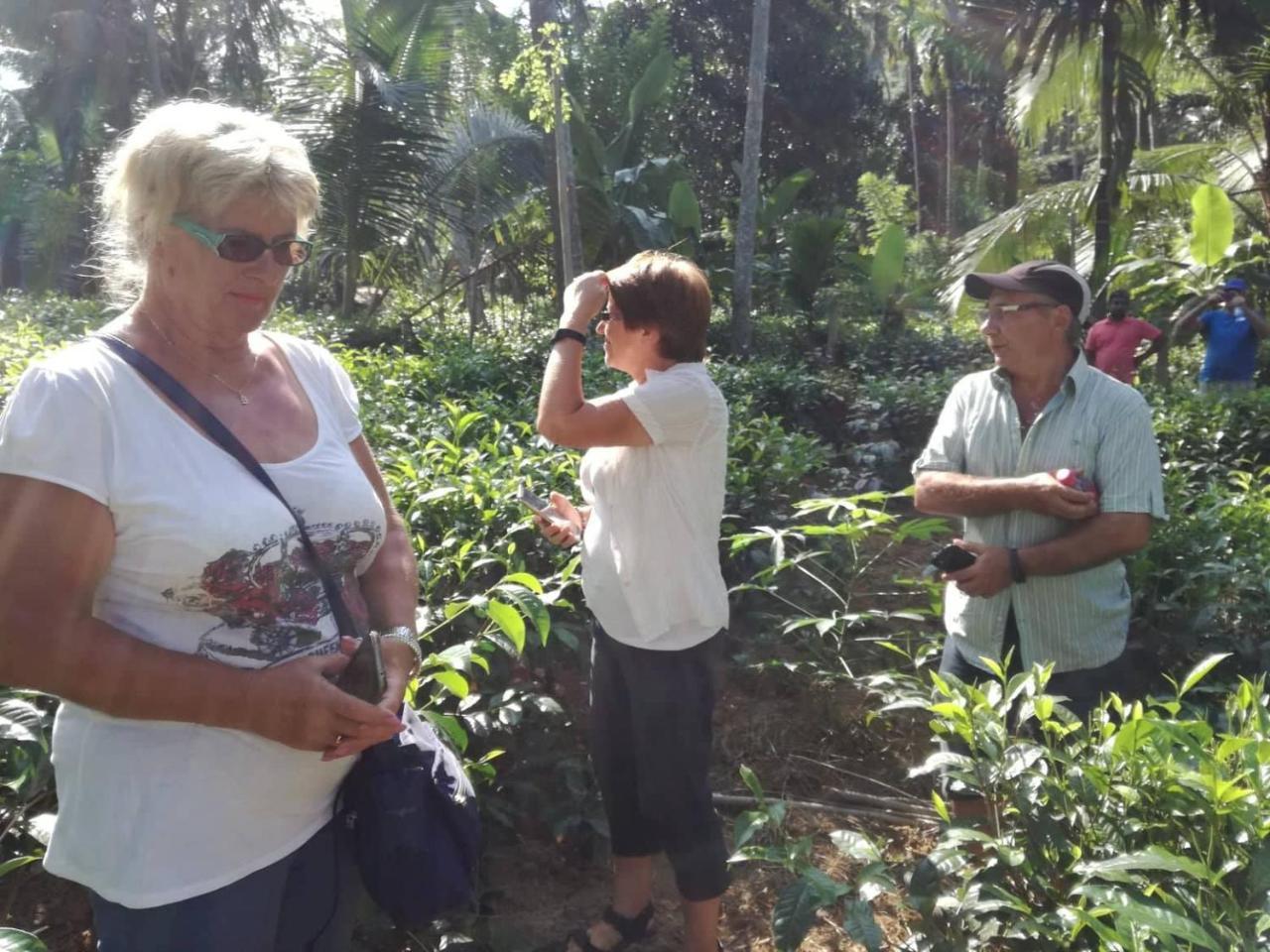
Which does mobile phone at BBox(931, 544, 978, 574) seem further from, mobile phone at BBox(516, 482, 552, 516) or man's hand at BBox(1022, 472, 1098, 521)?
mobile phone at BBox(516, 482, 552, 516)

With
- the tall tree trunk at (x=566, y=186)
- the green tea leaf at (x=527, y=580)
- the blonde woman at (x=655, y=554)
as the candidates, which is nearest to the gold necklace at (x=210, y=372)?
the green tea leaf at (x=527, y=580)

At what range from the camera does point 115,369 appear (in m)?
1.39

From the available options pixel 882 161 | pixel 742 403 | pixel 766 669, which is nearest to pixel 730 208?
pixel 882 161

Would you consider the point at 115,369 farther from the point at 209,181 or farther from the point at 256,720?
the point at 256,720

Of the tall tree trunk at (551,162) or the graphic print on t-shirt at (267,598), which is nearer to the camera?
the graphic print on t-shirt at (267,598)

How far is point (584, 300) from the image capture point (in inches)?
95.7

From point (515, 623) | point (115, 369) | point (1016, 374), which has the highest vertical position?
point (115, 369)

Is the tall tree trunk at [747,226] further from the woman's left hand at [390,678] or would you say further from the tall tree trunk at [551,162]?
the woman's left hand at [390,678]

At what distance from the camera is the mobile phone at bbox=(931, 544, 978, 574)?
2.45 meters

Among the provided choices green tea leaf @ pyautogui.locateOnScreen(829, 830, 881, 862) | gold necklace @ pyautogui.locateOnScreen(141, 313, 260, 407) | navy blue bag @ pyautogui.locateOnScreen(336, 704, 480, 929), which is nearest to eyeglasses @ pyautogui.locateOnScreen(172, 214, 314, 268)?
gold necklace @ pyautogui.locateOnScreen(141, 313, 260, 407)

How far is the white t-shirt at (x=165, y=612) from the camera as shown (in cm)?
132

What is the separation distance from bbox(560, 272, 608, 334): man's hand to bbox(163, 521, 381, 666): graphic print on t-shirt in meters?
0.98

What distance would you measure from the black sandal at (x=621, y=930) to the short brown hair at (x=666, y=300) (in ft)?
4.38

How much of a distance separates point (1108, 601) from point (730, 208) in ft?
63.2
